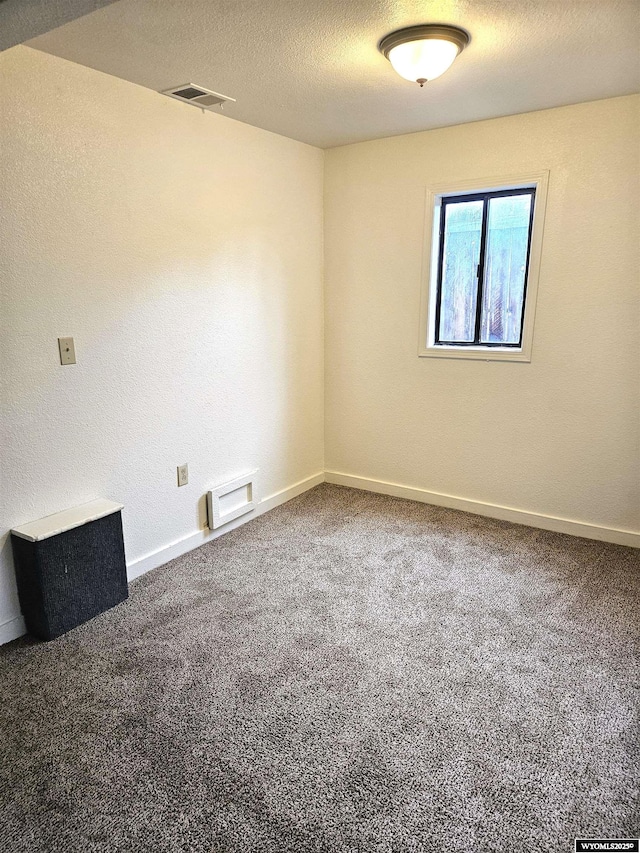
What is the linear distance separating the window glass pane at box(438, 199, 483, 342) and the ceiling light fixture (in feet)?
4.63

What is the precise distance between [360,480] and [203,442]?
1431 millimetres

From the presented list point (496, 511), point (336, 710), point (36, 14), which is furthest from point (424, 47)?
point (496, 511)

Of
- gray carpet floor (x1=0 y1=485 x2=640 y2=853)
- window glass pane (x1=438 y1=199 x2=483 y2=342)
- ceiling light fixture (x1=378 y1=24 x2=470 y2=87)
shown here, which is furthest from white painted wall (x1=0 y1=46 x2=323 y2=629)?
ceiling light fixture (x1=378 y1=24 x2=470 y2=87)

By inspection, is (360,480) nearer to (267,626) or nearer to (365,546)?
(365,546)

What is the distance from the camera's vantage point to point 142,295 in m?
2.77

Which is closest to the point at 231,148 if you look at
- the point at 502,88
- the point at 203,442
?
the point at 502,88

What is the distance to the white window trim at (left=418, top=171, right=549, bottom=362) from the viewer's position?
3152 mm

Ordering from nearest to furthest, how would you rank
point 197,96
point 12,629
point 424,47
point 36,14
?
point 36,14 → point 424,47 → point 12,629 → point 197,96

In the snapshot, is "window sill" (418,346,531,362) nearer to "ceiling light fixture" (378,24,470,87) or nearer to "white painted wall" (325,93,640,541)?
"white painted wall" (325,93,640,541)

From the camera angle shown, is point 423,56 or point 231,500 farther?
point 231,500

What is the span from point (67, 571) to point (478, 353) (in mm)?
2637

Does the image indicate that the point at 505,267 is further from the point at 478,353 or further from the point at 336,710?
the point at 336,710

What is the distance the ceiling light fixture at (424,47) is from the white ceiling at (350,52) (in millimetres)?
47

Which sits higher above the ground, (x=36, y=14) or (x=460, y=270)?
(x=36, y=14)
